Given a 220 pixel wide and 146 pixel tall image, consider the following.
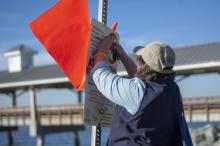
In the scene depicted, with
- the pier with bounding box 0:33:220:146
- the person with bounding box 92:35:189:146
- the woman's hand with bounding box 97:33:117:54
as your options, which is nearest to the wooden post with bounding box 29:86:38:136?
the pier with bounding box 0:33:220:146

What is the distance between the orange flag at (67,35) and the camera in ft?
8.55

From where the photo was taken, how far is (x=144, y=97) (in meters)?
2.39

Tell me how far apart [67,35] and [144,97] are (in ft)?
1.94

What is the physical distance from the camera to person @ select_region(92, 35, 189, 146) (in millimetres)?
2383

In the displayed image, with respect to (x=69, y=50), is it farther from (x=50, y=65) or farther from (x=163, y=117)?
(x=50, y=65)

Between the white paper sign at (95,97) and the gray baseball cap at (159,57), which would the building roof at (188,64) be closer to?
the white paper sign at (95,97)

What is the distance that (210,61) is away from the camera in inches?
708

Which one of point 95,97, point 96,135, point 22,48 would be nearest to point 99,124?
point 96,135

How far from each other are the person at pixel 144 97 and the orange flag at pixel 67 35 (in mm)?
147

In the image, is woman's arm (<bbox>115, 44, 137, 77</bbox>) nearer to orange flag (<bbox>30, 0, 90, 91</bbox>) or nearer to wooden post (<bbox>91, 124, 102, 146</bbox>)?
orange flag (<bbox>30, 0, 90, 91</bbox>)

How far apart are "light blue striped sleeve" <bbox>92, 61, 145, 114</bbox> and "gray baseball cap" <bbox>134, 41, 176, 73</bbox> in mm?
120

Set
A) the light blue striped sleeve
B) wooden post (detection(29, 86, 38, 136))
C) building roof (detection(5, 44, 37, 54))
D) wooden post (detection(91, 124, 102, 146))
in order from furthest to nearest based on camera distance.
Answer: building roof (detection(5, 44, 37, 54)), wooden post (detection(29, 86, 38, 136)), wooden post (detection(91, 124, 102, 146)), the light blue striped sleeve

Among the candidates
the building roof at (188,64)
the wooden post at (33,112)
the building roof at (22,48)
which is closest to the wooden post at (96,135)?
the building roof at (188,64)

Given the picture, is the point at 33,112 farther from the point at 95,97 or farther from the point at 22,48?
the point at 95,97
